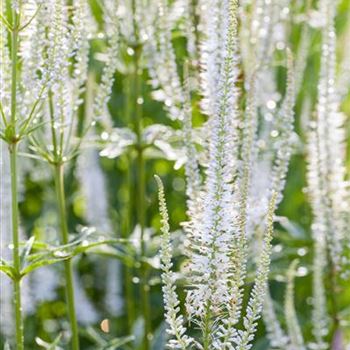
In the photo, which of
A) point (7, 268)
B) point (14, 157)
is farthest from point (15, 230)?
point (14, 157)

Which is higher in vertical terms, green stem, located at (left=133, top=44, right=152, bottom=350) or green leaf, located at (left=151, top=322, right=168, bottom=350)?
green stem, located at (left=133, top=44, right=152, bottom=350)

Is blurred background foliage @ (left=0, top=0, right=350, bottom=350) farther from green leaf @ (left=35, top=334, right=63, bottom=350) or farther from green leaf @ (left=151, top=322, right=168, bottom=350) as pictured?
green leaf @ (left=35, top=334, right=63, bottom=350)

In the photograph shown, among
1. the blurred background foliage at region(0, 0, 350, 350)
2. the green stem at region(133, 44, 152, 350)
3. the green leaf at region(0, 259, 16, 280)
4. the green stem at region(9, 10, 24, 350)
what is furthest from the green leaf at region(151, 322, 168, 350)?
the green leaf at region(0, 259, 16, 280)

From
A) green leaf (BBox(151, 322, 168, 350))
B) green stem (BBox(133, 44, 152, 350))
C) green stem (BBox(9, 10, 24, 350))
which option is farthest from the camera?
green stem (BBox(133, 44, 152, 350))

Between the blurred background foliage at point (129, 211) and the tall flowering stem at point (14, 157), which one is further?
the blurred background foliage at point (129, 211)

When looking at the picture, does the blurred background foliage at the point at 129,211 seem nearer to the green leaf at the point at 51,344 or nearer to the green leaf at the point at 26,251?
the green leaf at the point at 51,344

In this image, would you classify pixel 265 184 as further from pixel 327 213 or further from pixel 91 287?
pixel 91 287

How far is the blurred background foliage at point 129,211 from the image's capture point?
457cm

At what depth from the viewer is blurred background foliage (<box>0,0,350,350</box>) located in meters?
4.57

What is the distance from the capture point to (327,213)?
3383mm

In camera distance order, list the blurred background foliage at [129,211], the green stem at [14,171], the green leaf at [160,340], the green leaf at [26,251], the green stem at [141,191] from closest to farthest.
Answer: the green stem at [14,171]
the green leaf at [26,251]
the green leaf at [160,340]
the green stem at [141,191]
the blurred background foliage at [129,211]

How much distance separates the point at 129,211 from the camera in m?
4.43

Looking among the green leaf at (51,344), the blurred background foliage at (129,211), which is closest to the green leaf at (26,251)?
the green leaf at (51,344)

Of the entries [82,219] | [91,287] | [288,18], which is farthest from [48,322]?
[288,18]
